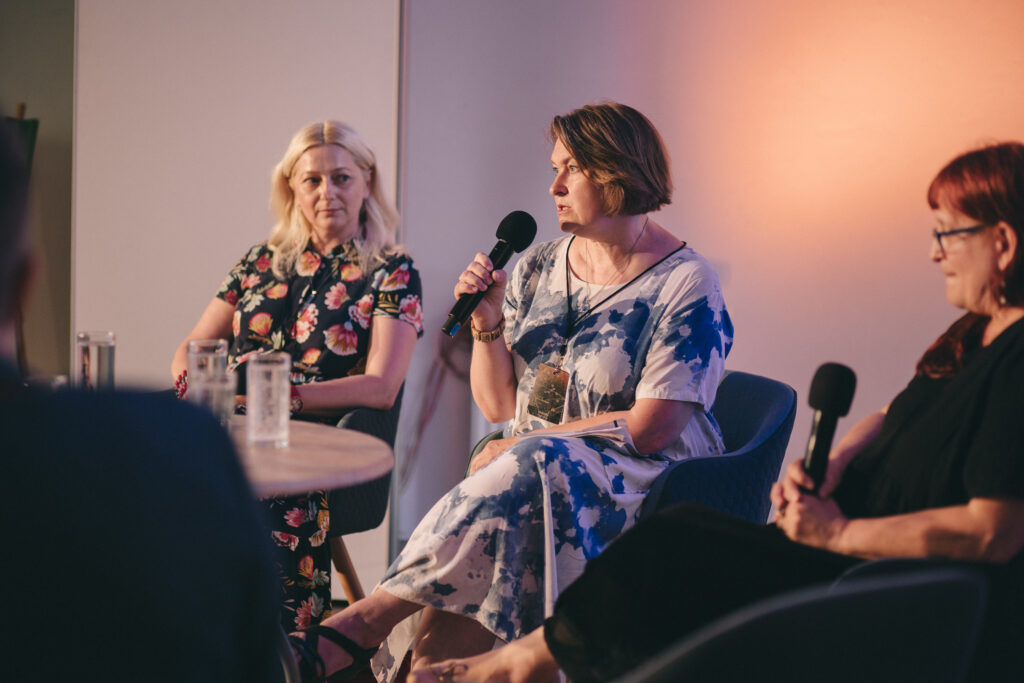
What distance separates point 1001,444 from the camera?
4.01 feet

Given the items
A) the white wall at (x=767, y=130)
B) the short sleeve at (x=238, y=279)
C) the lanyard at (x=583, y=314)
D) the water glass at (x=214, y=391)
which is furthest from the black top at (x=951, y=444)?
the short sleeve at (x=238, y=279)

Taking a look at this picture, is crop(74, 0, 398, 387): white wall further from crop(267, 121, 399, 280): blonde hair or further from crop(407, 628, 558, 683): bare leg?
crop(407, 628, 558, 683): bare leg

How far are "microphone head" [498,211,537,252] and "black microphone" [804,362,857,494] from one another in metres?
0.92

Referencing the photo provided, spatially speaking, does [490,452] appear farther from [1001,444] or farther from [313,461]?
[1001,444]

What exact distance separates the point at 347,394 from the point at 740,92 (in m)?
1.58

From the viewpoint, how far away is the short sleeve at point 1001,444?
1.21 meters

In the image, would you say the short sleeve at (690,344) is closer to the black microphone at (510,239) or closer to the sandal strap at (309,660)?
the black microphone at (510,239)

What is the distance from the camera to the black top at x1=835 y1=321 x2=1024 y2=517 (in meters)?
1.22

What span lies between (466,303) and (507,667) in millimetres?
823

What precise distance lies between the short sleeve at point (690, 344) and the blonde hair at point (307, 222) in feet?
3.29

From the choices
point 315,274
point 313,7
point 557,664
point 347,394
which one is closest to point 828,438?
point 557,664

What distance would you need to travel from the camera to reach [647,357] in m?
2.04

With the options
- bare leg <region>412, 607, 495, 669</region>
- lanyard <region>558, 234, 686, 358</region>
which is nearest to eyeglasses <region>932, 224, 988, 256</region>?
lanyard <region>558, 234, 686, 358</region>

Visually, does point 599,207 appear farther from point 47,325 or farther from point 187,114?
point 47,325
